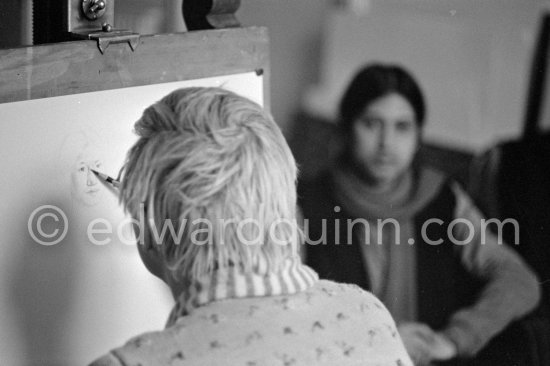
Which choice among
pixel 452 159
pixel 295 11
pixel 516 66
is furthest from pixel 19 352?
pixel 516 66

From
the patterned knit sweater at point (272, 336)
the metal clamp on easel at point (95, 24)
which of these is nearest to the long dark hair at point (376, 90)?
the metal clamp on easel at point (95, 24)

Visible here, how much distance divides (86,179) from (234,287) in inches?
11.2

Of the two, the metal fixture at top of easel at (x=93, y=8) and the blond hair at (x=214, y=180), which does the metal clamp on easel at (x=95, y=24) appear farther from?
the blond hair at (x=214, y=180)

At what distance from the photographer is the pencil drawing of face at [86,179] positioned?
101cm

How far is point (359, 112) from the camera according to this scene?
4.92 feet

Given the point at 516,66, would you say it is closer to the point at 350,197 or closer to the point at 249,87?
the point at 350,197

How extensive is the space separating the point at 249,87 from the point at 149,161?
0.36 meters

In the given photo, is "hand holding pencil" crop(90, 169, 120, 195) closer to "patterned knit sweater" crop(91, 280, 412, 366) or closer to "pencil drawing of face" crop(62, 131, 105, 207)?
"pencil drawing of face" crop(62, 131, 105, 207)

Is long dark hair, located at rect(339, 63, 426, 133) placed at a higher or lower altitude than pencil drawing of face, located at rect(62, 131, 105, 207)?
higher

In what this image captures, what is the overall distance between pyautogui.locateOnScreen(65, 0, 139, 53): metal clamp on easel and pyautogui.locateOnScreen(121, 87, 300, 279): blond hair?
6.7 inches

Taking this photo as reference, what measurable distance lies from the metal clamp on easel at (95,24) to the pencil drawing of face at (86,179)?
13 cm
